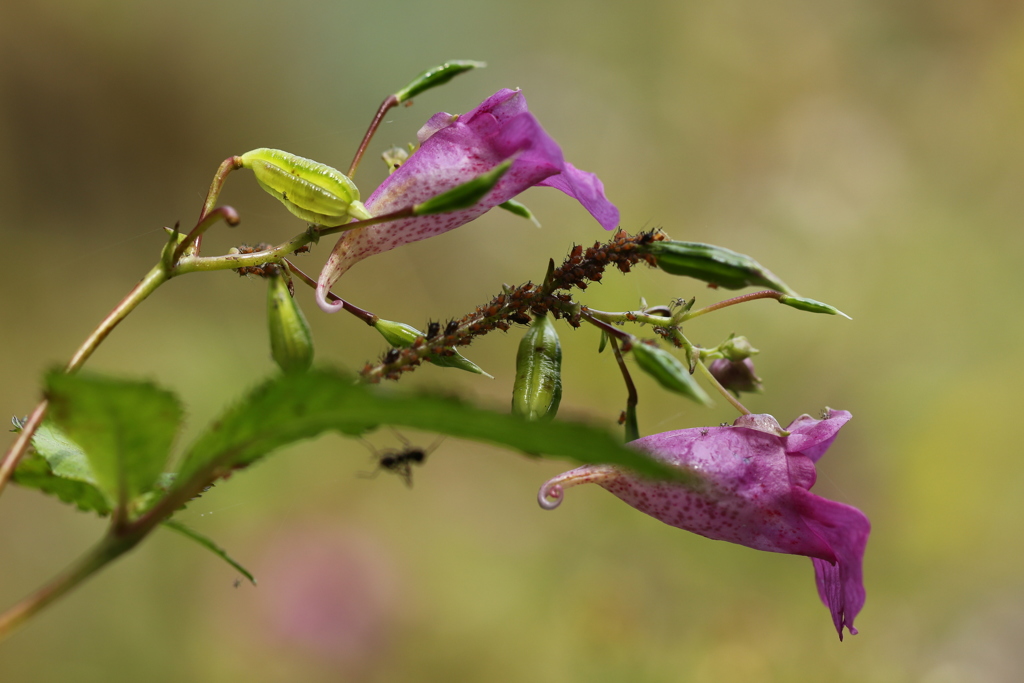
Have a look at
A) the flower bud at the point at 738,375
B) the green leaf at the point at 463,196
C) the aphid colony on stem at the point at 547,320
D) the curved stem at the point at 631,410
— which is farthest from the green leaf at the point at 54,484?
the flower bud at the point at 738,375

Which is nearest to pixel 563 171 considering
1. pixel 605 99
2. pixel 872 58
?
pixel 605 99

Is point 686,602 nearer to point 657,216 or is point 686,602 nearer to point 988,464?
point 988,464

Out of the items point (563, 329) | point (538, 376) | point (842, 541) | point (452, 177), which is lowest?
point (563, 329)

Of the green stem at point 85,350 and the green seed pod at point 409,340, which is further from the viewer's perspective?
the green seed pod at point 409,340

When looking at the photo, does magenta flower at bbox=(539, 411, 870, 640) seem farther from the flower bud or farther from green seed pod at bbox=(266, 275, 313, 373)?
green seed pod at bbox=(266, 275, 313, 373)

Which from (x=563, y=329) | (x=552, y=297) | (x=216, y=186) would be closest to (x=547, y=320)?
(x=552, y=297)

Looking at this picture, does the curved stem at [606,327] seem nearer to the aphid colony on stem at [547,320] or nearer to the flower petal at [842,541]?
the aphid colony on stem at [547,320]

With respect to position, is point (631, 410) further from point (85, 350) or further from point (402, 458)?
point (85, 350)

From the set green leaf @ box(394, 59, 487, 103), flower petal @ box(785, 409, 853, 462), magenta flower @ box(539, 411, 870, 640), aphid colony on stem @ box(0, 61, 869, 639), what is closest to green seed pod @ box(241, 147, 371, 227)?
aphid colony on stem @ box(0, 61, 869, 639)
